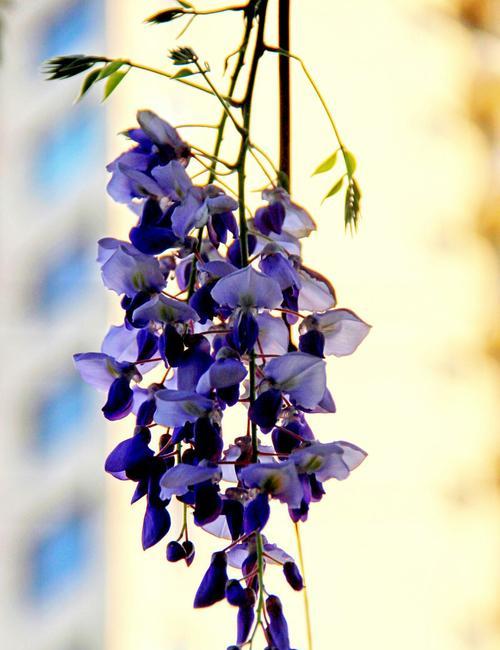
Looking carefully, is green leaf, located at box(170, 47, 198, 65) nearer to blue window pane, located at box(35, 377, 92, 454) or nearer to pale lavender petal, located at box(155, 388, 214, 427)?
pale lavender petal, located at box(155, 388, 214, 427)

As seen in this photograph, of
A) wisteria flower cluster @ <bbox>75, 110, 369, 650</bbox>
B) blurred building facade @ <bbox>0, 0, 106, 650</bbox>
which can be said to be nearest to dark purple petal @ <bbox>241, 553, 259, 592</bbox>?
wisteria flower cluster @ <bbox>75, 110, 369, 650</bbox>

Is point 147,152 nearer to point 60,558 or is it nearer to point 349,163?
point 349,163

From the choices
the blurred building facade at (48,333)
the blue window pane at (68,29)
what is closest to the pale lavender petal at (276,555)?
the blurred building facade at (48,333)

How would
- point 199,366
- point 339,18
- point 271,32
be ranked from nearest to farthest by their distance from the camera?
point 199,366, point 271,32, point 339,18

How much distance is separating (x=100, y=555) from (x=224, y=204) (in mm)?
1684

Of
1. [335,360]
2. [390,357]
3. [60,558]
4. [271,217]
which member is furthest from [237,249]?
[60,558]

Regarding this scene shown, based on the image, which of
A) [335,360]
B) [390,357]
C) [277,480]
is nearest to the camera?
[277,480]

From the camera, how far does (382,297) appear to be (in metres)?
1.93

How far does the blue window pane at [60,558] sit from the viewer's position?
1.92 m

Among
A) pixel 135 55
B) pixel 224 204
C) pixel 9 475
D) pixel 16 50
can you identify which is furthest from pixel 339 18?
pixel 224 204

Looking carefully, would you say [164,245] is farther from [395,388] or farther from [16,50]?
[16,50]

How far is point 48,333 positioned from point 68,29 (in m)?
0.62

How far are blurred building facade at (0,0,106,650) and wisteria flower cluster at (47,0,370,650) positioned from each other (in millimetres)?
1579

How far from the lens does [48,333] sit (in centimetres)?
197
